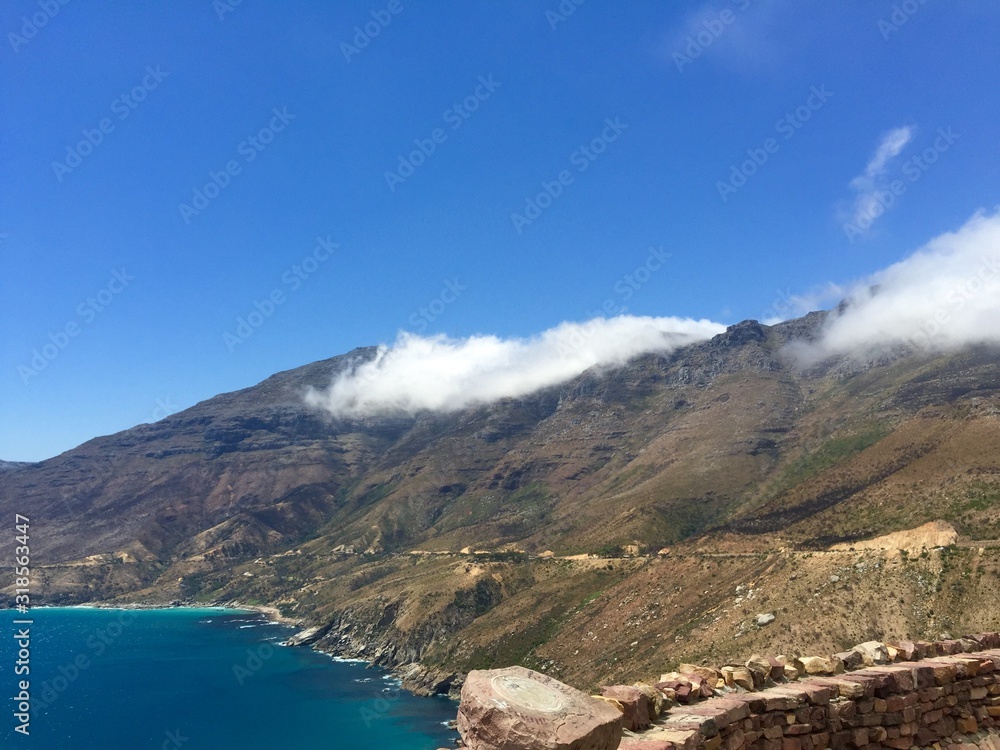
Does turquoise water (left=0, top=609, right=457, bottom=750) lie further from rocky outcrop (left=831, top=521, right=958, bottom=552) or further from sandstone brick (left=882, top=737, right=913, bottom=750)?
sandstone brick (left=882, top=737, right=913, bottom=750)

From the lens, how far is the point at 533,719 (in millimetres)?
6301

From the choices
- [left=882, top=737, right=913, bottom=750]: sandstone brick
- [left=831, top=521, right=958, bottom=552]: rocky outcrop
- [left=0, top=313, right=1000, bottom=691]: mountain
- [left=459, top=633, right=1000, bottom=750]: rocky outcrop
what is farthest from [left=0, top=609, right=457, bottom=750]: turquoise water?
[left=882, top=737, right=913, bottom=750]: sandstone brick

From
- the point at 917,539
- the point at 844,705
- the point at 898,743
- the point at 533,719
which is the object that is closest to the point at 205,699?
the point at 917,539

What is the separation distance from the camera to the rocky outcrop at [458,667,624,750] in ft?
20.3

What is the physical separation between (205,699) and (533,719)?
12860cm

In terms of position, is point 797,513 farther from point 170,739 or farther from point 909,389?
point 170,739

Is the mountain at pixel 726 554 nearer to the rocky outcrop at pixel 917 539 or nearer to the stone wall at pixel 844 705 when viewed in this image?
the rocky outcrop at pixel 917 539

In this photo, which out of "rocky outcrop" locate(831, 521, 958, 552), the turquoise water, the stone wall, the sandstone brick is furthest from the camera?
the turquoise water

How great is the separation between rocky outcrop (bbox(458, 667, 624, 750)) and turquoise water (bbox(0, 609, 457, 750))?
8820 cm

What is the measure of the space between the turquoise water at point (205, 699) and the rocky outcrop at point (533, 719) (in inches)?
3472

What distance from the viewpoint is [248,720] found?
321 ft

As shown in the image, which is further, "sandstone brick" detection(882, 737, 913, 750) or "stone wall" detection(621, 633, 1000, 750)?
"sandstone brick" detection(882, 737, 913, 750)

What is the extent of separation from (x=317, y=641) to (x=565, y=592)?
255 ft

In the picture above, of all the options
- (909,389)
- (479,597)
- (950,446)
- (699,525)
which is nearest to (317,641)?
(479,597)
